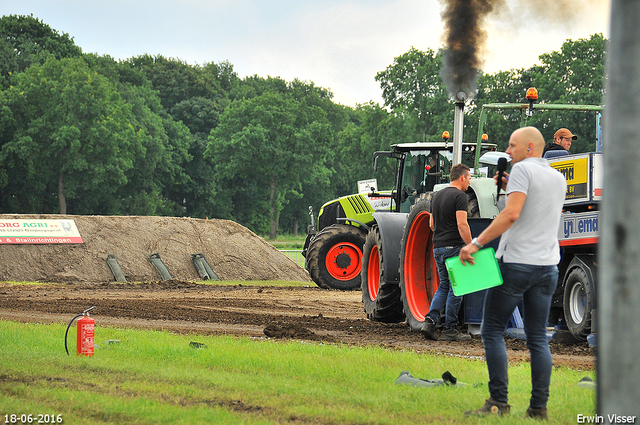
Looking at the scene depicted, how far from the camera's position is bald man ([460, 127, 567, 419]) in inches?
186

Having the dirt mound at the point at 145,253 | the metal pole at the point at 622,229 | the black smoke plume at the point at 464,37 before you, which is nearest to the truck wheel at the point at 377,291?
the black smoke plume at the point at 464,37

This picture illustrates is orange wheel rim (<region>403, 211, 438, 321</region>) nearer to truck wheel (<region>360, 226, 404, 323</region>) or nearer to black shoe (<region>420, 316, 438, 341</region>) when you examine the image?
truck wheel (<region>360, 226, 404, 323</region>)

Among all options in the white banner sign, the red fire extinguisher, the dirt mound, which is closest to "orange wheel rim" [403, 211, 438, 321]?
the red fire extinguisher

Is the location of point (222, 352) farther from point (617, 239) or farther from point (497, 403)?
point (617, 239)

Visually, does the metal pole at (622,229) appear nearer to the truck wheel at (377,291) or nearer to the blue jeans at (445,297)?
the blue jeans at (445,297)

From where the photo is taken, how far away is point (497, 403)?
4836 millimetres

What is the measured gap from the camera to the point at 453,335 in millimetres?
8812

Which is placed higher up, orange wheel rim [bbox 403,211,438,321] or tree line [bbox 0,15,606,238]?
tree line [bbox 0,15,606,238]

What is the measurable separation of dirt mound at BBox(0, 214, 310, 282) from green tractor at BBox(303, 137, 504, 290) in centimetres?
274

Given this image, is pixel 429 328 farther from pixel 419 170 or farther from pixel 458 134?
pixel 419 170

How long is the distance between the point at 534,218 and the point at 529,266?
0.31 m

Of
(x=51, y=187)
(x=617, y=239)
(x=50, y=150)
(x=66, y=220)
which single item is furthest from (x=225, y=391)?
(x=51, y=187)

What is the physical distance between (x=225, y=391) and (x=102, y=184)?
48188 mm

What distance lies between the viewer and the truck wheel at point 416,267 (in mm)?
9812
